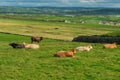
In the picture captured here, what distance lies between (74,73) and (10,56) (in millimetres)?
6367

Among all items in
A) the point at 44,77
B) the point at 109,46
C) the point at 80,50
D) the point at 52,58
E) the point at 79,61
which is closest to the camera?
the point at 44,77

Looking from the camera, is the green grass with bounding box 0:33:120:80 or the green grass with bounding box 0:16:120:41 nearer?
the green grass with bounding box 0:33:120:80

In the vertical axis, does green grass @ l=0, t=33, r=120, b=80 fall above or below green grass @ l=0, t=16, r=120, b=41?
above

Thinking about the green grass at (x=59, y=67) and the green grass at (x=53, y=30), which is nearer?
the green grass at (x=59, y=67)

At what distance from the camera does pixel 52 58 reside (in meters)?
20.7

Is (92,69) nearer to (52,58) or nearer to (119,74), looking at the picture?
(119,74)

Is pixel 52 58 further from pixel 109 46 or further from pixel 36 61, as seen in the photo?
pixel 109 46

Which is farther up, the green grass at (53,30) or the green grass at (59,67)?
the green grass at (59,67)

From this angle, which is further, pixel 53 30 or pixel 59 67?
pixel 53 30

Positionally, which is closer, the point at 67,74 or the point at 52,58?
the point at 67,74

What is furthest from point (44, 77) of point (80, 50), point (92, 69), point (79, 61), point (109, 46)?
point (109, 46)

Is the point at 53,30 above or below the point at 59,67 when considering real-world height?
below

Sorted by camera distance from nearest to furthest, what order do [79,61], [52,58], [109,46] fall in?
1. [79,61]
2. [52,58]
3. [109,46]

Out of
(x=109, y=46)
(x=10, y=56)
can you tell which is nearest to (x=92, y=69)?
(x=10, y=56)
